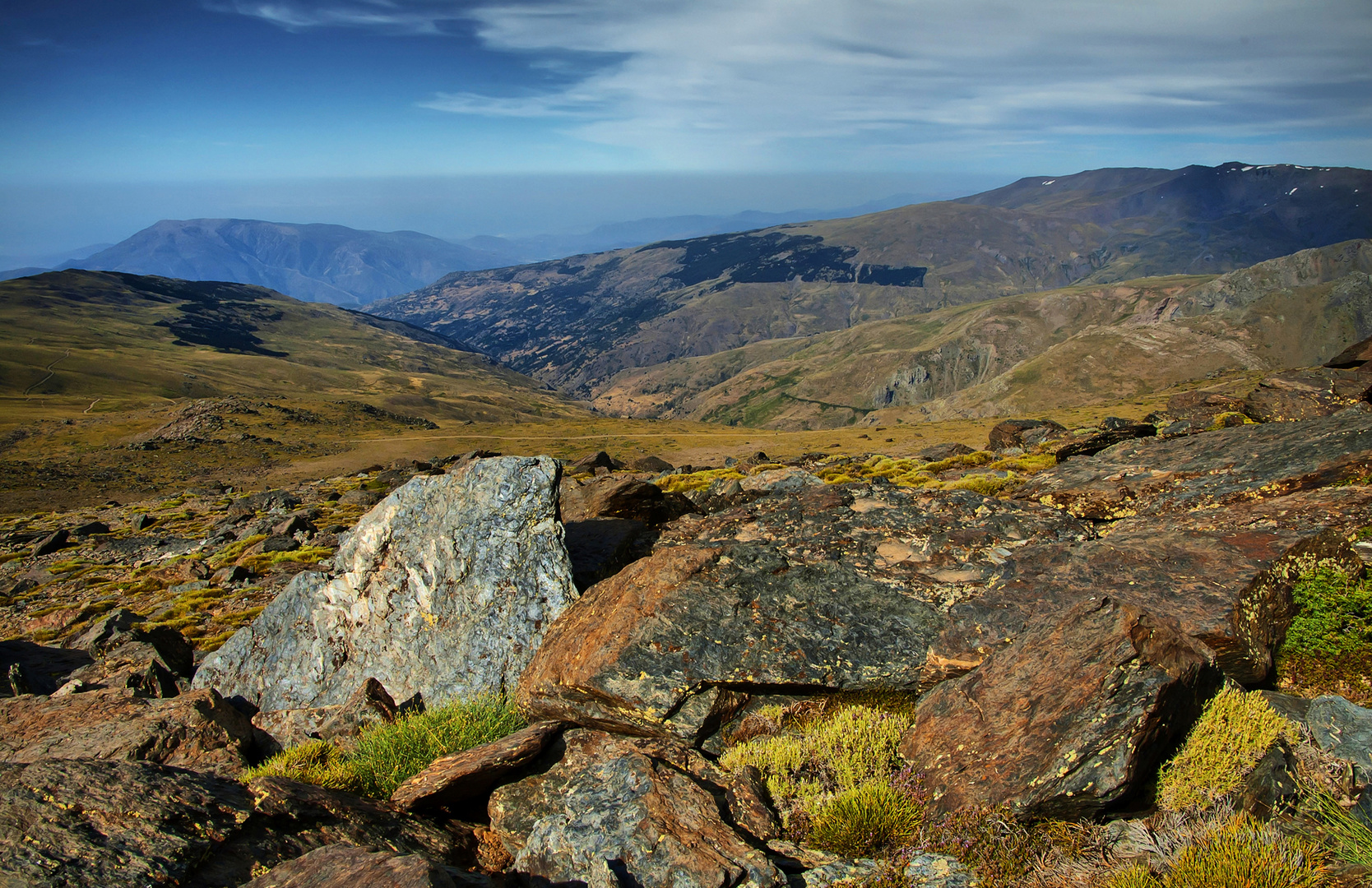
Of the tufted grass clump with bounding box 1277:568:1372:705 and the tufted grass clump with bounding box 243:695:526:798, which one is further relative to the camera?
the tufted grass clump with bounding box 243:695:526:798

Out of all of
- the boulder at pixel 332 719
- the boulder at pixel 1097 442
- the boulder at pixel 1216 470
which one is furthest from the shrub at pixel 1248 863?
the boulder at pixel 1097 442

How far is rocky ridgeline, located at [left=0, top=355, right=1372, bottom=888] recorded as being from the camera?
22.8 ft

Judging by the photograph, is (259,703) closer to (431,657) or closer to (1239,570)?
(431,657)

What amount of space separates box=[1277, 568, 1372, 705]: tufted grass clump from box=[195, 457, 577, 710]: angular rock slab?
1174 cm

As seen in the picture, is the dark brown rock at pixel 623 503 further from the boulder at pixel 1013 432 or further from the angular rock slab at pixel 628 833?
the boulder at pixel 1013 432

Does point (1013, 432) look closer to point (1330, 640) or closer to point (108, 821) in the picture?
point (1330, 640)

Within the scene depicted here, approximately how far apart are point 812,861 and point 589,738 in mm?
3870

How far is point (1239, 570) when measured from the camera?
9.95 m

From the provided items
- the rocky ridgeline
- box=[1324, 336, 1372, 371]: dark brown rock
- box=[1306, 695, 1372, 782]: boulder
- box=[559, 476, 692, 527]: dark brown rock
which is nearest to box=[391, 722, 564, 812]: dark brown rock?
the rocky ridgeline

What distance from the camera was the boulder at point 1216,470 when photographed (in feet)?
45.6

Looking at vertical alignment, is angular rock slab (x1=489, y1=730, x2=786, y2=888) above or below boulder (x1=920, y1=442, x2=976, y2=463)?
above

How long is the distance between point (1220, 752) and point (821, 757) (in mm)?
4501

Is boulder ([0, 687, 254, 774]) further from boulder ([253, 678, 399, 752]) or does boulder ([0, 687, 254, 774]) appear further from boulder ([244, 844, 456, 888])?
boulder ([244, 844, 456, 888])

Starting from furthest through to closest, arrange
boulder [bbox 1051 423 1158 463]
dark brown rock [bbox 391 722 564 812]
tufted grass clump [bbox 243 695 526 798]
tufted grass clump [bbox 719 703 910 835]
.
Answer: boulder [bbox 1051 423 1158 463]
tufted grass clump [bbox 243 695 526 798]
dark brown rock [bbox 391 722 564 812]
tufted grass clump [bbox 719 703 910 835]
